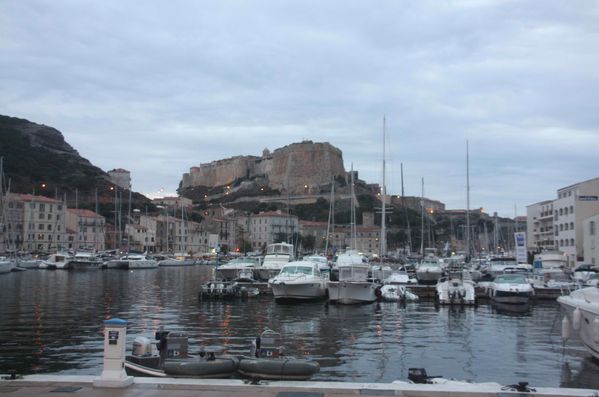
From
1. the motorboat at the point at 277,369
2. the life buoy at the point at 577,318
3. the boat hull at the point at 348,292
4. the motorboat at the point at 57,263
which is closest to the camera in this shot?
the motorboat at the point at 277,369

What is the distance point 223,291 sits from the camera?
40.2 meters

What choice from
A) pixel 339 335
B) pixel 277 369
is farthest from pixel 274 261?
pixel 277 369

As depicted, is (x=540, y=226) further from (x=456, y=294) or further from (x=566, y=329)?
(x=566, y=329)

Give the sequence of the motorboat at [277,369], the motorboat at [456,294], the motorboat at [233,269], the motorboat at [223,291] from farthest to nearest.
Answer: the motorboat at [233,269], the motorboat at [223,291], the motorboat at [456,294], the motorboat at [277,369]

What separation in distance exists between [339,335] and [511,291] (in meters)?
16.5

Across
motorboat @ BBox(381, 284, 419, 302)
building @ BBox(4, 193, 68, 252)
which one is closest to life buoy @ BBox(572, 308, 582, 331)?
motorboat @ BBox(381, 284, 419, 302)

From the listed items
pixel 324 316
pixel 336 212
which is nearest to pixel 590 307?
pixel 324 316

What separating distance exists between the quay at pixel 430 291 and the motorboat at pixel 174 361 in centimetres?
3059

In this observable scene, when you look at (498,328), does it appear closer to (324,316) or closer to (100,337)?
(324,316)

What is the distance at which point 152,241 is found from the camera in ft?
472

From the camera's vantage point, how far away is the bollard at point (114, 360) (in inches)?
395

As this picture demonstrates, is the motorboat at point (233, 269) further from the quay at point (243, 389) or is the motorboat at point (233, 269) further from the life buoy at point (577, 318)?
the quay at point (243, 389)

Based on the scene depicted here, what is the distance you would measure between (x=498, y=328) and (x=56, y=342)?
62.0ft

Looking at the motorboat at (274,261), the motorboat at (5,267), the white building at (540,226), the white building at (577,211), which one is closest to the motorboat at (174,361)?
the motorboat at (274,261)
